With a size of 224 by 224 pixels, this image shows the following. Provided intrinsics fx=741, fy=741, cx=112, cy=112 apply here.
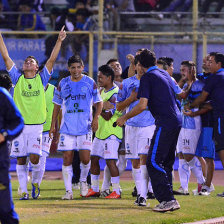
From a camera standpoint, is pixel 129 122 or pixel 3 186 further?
pixel 129 122

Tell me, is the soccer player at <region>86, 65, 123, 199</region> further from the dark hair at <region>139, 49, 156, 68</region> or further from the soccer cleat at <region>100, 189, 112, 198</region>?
the dark hair at <region>139, 49, 156, 68</region>

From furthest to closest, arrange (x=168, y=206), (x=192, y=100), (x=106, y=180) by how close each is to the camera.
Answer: (x=192, y=100) < (x=106, y=180) < (x=168, y=206)

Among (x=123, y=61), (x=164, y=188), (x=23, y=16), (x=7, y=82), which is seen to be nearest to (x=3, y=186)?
(x=7, y=82)

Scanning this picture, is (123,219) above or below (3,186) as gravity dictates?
below

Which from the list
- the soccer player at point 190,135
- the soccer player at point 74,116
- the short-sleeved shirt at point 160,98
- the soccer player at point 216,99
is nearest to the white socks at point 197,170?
the soccer player at point 190,135

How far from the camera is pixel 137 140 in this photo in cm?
1117

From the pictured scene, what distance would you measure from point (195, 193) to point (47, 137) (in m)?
2.62

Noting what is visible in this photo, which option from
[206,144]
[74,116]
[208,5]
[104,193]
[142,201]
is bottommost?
[104,193]

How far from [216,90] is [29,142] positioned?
307cm

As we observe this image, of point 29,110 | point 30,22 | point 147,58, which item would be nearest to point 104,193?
point 29,110

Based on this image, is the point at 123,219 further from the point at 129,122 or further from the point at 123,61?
the point at 123,61

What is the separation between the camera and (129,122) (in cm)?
1132

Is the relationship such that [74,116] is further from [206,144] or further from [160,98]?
[206,144]

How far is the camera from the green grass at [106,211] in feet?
29.1
